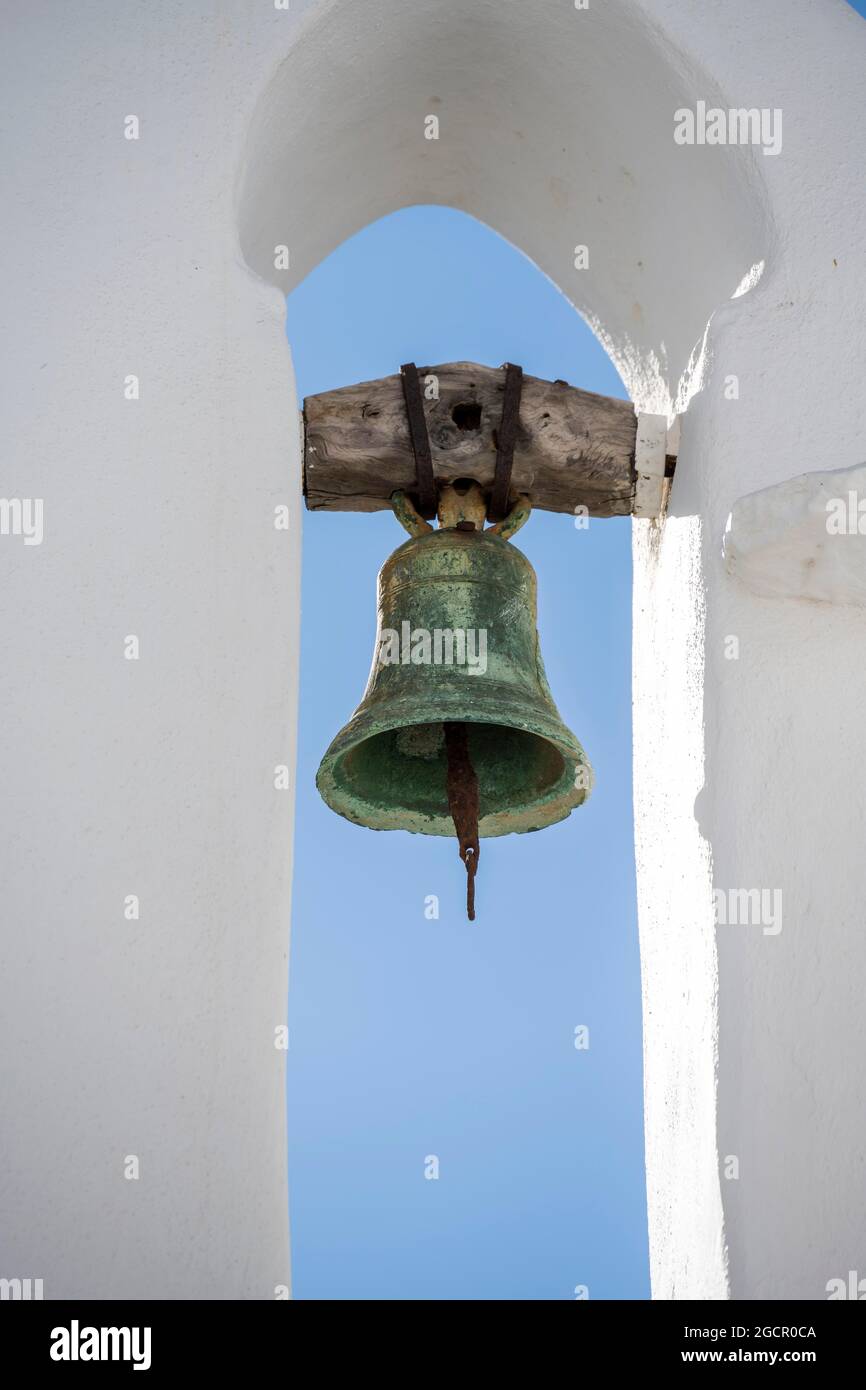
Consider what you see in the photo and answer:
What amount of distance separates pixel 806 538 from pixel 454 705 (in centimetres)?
58

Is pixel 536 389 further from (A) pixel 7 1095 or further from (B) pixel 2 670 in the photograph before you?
(A) pixel 7 1095

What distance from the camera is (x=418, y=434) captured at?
290cm

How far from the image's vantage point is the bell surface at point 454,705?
8.84 feet

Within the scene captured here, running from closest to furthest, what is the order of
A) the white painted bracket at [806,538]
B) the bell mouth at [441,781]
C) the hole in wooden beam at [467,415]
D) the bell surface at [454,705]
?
the white painted bracket at [806,538], the bell surface at [454,705], the bell mouth at [441,781], the hole in wooden beam at [467,415]

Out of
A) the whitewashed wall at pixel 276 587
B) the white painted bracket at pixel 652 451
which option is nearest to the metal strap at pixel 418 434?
the whitewashed wall at pixel 276 587

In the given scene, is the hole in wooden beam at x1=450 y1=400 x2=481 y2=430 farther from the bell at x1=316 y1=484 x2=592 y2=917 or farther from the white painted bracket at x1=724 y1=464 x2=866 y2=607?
the white painted bracket at x1=724 y1=464 x2=866 y2=607

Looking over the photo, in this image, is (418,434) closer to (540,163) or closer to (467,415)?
(467,415)

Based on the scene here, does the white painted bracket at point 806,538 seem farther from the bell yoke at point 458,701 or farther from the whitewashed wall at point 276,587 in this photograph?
the bell yoke at point 458,701

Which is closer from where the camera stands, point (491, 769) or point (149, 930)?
point (149, 930)

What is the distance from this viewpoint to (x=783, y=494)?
Answer: 2607 millimetres

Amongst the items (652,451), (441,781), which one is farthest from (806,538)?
(441,781)

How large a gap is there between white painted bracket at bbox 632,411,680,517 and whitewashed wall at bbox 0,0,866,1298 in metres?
Answer: 0.09
